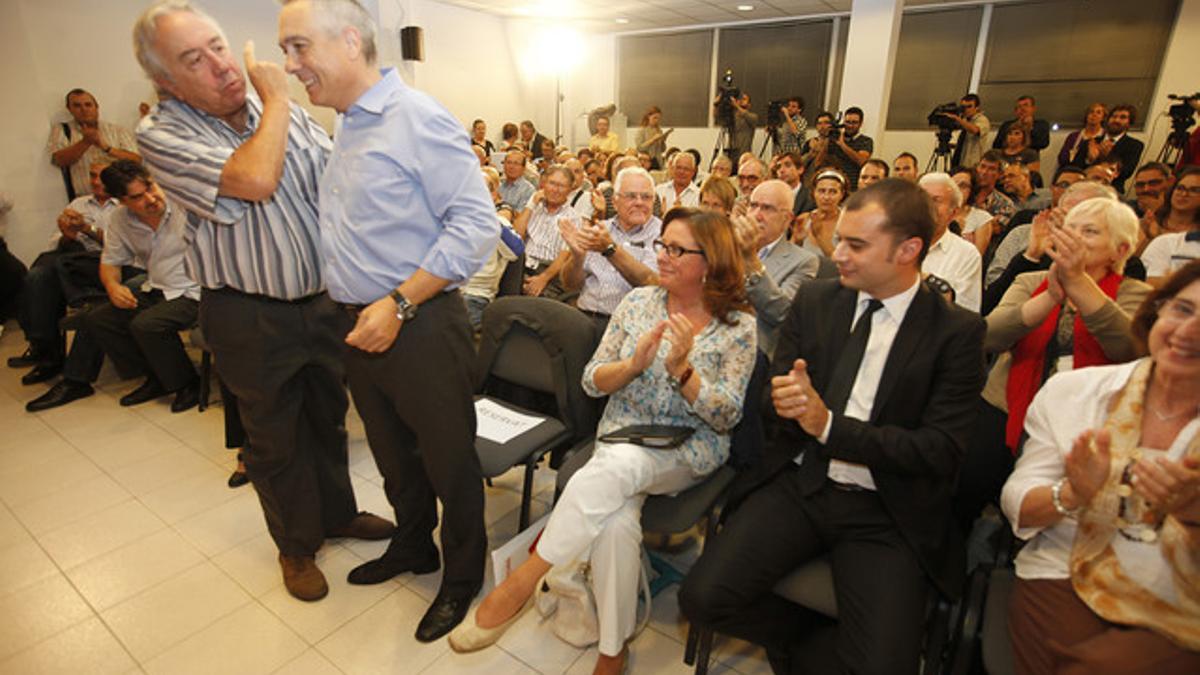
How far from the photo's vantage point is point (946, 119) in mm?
6484

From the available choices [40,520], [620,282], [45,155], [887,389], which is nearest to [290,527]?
[40,520]

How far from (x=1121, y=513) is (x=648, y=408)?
3.78ft

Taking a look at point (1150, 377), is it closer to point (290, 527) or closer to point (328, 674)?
point (328, 674)

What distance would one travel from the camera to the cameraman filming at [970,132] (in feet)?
21.8

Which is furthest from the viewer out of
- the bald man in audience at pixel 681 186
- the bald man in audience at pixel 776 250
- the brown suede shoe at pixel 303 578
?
the bald man in audience at pixel 681 186

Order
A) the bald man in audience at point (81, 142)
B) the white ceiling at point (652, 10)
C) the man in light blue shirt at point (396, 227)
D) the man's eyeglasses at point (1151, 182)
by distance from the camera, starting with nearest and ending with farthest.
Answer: the man in light blue shirt at point (396, 227), the man's eyeglasses at point (1151, 182), the bald man in audience at point (81, 142), the white ceiling at point (652, 10)

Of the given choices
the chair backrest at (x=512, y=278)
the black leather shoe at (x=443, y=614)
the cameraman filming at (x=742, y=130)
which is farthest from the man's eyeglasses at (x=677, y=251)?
the cameraman filming at (x=742, y=130)

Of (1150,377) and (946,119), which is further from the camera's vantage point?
(946,119)

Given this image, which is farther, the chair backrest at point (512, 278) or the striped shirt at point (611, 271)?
the chair backrest at point (512, 278)

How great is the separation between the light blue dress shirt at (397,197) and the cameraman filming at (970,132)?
22.5ft

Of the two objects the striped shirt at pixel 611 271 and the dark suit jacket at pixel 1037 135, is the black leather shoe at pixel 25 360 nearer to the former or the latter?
the striped shirt at pixel 611 271

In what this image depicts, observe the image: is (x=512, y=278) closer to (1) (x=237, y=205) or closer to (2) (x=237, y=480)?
(2) (x=237, y=480)

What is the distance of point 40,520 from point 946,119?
805 centimetres

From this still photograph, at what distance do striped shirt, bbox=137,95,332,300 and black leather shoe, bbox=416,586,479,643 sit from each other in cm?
106
